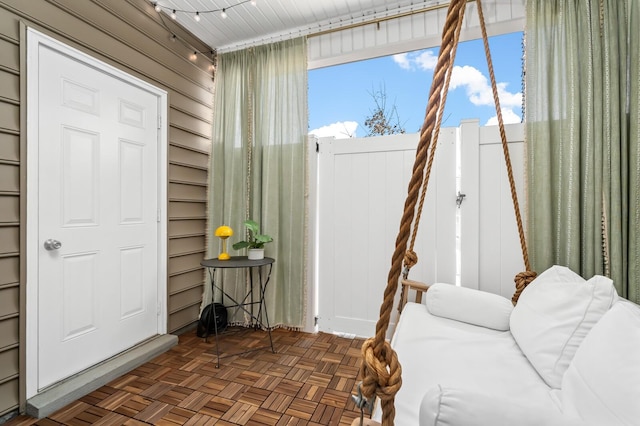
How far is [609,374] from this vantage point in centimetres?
80

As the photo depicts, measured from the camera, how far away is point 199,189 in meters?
2.91

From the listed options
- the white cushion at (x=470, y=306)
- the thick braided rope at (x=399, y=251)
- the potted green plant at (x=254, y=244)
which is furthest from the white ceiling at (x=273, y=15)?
the thick braided rope at (x=399, y=251)

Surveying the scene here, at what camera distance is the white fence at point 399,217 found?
2115 millimetres

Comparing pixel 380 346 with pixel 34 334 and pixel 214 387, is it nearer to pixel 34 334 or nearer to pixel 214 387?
pixel 214 387

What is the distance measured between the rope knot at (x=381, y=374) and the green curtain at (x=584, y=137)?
6.04 feet

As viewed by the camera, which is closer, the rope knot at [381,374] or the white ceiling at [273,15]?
the rope knot at [381,374]

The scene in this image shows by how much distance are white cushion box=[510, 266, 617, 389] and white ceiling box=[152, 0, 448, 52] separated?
218cm

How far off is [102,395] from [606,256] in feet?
10.0

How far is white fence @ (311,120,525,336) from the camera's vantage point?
83.3 inches

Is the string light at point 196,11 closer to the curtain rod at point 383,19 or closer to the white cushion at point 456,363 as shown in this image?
the curtain rod at point 383,19

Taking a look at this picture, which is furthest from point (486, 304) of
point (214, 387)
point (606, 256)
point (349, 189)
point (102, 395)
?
point (102, 395)

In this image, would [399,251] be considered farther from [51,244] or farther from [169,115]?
[169,115]

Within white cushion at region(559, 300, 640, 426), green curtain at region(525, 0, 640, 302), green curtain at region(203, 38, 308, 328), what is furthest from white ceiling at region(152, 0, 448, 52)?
white cushion at region(559, 300, 640, 426)

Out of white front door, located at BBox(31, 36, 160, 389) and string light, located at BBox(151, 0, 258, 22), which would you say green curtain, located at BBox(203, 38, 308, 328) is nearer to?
string light, located at BBox(151, 0, 258, 22)
